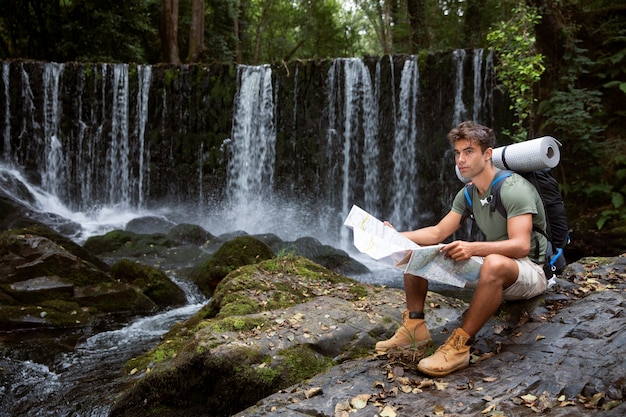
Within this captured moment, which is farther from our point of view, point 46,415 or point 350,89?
point 350,89

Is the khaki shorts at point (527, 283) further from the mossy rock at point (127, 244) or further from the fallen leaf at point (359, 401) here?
the mossy rock at point (127, 244)

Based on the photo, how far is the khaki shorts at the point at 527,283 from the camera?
11.1ft

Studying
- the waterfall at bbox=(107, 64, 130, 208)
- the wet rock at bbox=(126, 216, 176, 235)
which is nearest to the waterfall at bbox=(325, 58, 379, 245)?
the wet rock at bbox=(126, 216, 176, 235)

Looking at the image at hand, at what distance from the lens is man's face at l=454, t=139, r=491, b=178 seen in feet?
11.0

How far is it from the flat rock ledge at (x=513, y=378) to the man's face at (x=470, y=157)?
3.56ft

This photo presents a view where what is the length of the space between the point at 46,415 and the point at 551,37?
11869mm

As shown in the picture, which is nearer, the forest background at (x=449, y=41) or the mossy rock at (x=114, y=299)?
the mossy rock at (x=114, y=299)

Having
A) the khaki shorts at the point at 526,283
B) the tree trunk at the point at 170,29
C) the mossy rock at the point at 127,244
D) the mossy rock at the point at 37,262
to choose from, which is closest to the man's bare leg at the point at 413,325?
the khaki shorts at the point at 526,283

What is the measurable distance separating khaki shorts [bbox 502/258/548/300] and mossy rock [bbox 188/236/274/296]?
5385 millimetres

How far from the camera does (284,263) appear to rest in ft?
21.0

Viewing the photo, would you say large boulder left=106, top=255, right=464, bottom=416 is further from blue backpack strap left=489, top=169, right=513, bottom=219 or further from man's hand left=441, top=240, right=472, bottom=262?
blue backpack strap left=489, top=169, right=513, bottom=219

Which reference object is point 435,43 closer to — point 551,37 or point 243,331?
point 551,37

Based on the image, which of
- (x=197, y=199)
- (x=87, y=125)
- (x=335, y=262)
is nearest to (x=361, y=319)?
(x=335, y=262)

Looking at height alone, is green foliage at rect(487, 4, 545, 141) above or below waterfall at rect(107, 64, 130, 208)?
above
